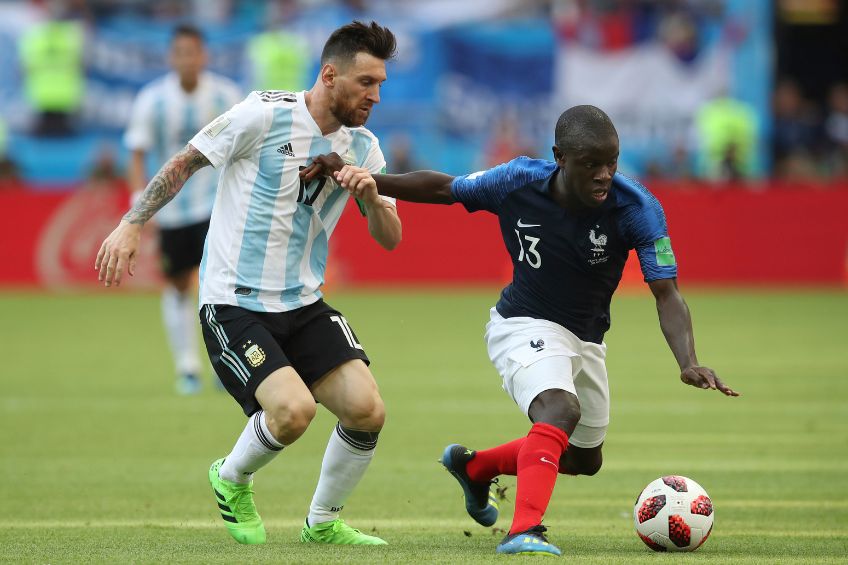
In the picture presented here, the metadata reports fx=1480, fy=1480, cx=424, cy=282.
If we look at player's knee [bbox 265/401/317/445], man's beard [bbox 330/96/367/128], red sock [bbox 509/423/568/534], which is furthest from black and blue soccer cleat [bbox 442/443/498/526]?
man's beard [bbox 330/96/367/128]

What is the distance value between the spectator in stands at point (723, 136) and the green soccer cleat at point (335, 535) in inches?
761

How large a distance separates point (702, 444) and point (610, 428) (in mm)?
858

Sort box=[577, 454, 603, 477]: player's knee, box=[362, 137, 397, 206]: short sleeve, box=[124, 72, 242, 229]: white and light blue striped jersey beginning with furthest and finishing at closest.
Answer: box=[124, 72, 242, 229]: white and light blue striped jersey, box=[577, 454, 603, 477]: player's knee, box=[362, 137, 397, 206]: short sleeve

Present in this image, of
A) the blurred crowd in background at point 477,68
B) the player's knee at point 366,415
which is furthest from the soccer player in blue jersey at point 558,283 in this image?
the blurred crowd in background at point 477,68

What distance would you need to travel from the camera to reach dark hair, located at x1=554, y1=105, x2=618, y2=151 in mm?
6090

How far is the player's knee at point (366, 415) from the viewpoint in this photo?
6.38 meters

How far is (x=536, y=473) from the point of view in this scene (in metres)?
5.93

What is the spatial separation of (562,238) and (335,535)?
163 centimetres

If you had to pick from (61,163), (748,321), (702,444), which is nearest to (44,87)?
(61,163)

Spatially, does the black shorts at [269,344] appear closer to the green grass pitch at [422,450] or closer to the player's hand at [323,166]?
the player's hand at [323,166]

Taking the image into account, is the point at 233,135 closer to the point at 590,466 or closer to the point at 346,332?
the point at 346,332

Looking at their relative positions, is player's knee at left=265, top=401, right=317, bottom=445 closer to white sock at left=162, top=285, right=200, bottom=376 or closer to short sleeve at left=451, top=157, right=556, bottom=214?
short sleeve at left=451, top=157, right=556, bottom=214

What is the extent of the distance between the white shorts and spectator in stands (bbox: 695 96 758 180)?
18592 millimetres

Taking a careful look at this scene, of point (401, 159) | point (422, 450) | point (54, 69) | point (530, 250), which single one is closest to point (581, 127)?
point (530, 250)
